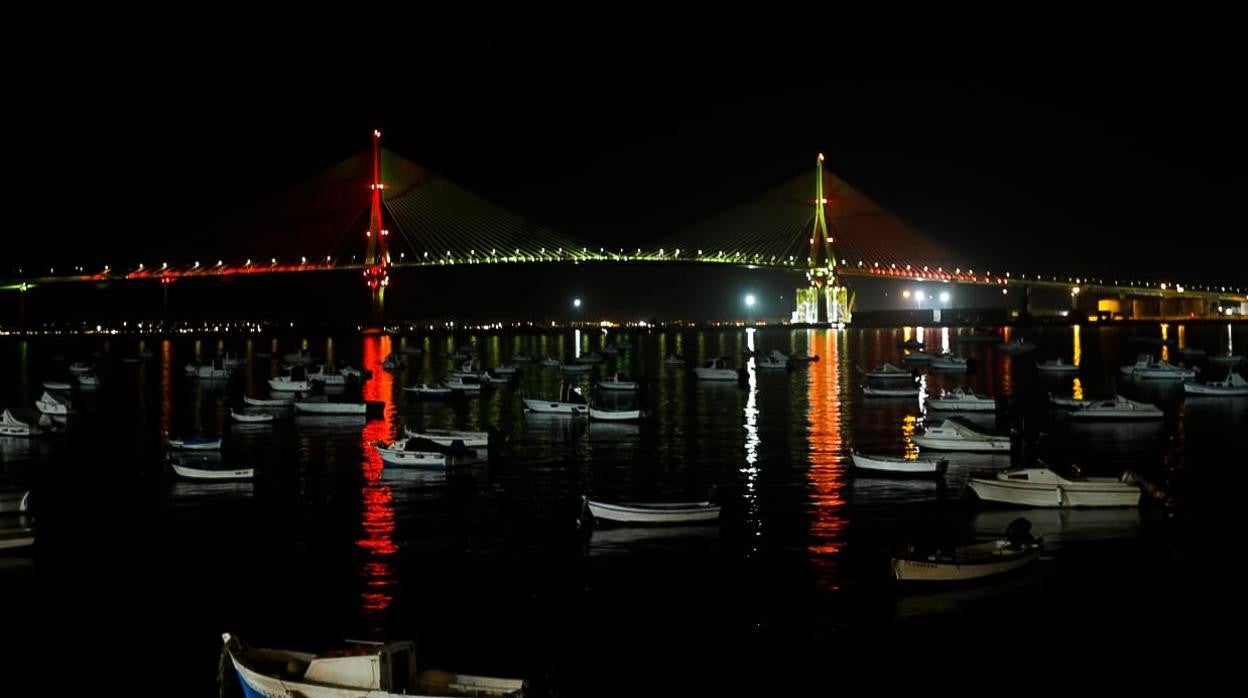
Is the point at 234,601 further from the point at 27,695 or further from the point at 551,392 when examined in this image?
the point at 551,392

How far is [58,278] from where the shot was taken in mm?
99938

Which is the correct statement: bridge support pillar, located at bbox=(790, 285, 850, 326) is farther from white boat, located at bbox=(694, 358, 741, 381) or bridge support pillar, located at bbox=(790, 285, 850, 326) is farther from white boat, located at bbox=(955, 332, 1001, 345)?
white boat, located at bbox=(694, 358, 741, 381)

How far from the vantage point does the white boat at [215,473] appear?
22.7 m

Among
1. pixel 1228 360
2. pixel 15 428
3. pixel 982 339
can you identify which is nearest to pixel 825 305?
pixel 982 339

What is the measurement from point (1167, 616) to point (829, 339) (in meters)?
81.9

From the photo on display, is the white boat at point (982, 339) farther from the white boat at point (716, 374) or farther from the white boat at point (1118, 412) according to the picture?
the white boat at point (1118, 412)

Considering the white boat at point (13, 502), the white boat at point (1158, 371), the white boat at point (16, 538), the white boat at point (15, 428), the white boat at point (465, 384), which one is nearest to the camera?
the white boat at point (16, 538)

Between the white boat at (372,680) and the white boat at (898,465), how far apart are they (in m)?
13.0

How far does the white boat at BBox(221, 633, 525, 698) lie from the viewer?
9.62 meters

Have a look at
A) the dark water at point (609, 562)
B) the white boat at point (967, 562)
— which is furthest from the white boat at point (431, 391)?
the white boat at point (967, 562)

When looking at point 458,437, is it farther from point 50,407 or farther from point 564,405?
point 50,407

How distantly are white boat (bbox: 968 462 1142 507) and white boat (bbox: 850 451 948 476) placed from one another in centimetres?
234

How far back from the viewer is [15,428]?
3020cm

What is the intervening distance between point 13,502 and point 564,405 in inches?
639
